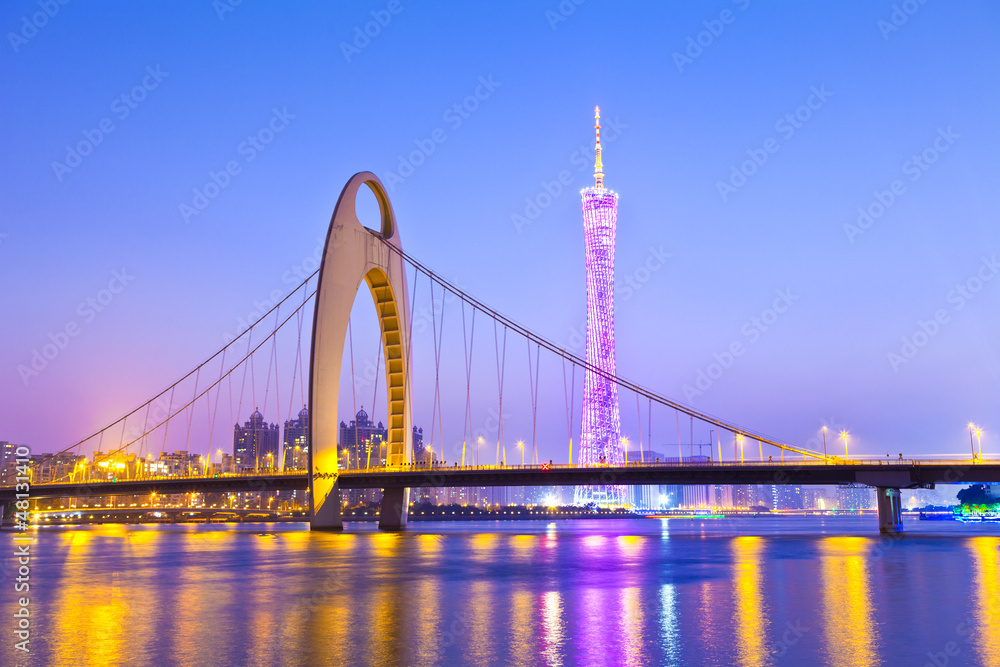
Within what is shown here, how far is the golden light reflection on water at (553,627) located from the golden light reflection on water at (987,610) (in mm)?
7250

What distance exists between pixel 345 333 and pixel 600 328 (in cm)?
9767

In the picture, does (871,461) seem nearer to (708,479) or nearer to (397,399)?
(708,479)

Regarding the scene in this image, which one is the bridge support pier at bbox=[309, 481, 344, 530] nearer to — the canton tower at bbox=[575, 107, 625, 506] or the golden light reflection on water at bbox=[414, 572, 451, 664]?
the golden light reflection on water at bbox=[414, 572, 451, 664]

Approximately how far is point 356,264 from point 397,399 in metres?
14.0

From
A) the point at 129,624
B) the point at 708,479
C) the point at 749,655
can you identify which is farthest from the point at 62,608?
the point at 708,479

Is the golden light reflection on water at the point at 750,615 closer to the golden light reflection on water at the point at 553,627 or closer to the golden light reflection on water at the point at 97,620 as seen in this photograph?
the golden light reflection on water at the point at 553,627

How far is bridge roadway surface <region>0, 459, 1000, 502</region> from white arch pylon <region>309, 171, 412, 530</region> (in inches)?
160

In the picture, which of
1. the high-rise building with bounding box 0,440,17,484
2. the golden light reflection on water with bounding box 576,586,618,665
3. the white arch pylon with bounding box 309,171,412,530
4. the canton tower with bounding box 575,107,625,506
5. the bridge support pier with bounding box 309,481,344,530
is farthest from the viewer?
the canton tower with bounding box 575,107,625,506

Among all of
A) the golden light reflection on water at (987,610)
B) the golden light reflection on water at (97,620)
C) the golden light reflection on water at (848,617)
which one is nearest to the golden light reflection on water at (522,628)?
the golden light reflection on water at (848,617)

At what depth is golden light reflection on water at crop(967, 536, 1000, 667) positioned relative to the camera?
16.7m

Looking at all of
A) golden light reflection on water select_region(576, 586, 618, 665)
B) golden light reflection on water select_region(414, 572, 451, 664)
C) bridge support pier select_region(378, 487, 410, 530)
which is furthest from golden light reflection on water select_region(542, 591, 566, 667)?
bridge support pier select_region(378, 487, 410, 530)

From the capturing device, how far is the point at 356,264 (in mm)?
77812

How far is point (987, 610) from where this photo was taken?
22.6 meters

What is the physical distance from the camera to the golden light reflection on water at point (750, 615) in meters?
16.5
